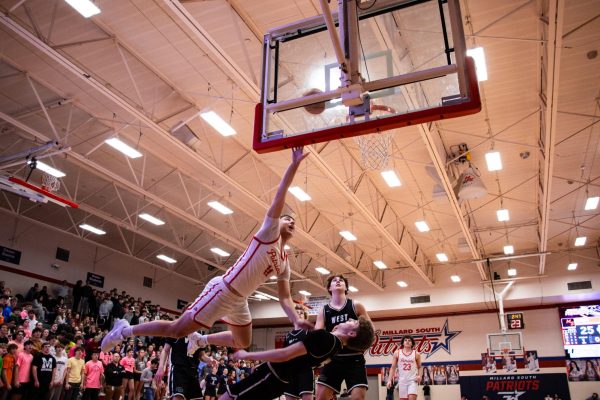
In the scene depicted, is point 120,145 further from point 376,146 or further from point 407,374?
point 407,374

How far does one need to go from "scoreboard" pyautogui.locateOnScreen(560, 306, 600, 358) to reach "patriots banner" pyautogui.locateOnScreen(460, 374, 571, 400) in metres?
1.48

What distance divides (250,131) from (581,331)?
66.7 ft

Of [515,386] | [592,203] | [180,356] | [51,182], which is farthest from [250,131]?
[515,386]

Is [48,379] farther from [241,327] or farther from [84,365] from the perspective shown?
[241,327]

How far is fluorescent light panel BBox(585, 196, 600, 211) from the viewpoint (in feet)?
60.7

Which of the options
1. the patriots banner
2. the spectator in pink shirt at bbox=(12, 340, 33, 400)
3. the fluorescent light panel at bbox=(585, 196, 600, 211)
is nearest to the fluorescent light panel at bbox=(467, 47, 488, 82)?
the fluorescent light panel at bbox=(585, 196, 600, 211)

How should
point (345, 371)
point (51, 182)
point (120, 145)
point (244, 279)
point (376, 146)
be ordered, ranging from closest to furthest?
point (244, 279) < point (345, 371) < point (376, 146) < point (120, 145) < point (51, 182)

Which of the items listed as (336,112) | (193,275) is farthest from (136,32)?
(193,275)

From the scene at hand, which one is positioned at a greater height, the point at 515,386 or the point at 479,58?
the point at 479,58

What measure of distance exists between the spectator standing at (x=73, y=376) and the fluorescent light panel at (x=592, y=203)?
1832 cm

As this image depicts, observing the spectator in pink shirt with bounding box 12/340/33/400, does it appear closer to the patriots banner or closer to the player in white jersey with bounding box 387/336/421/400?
the player in white jersey with bounding box 387/336/421/400

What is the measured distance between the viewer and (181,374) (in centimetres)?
678

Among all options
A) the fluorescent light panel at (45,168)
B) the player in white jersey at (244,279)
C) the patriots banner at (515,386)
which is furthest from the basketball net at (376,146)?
the patriots banner at (515,386)

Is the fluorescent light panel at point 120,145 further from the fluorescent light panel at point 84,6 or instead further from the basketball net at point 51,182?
the fluorescent light panel at point 84,6
